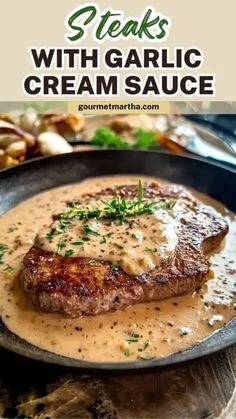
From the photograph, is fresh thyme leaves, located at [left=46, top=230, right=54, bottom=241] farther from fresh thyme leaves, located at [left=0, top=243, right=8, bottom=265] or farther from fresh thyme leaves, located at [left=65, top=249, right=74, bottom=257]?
fresh thyme leaves, located at [left=0, top=243, right=8, bottom=265]

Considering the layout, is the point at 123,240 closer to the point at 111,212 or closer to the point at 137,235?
the point at 137,235

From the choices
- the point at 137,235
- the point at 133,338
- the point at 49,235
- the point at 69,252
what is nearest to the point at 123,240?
the point at 137,235

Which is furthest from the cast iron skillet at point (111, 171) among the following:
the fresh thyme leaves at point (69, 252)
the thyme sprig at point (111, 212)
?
the fresh thyme leaves at point (69, 252)

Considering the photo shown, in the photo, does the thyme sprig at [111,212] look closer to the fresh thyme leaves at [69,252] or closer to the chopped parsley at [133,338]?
the fresh thyme leaves at [69,252]

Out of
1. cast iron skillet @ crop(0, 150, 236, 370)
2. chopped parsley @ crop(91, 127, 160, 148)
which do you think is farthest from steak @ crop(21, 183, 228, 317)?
chopped parsley @ crop(91, 127, 160, 148)

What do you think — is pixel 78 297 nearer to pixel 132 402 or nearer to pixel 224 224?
pixel 132 402

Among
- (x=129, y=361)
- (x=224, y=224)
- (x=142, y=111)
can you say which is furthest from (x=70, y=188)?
(x=129, y=361)
